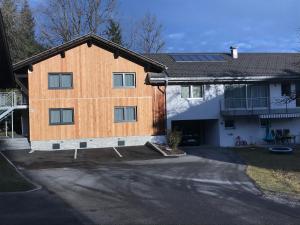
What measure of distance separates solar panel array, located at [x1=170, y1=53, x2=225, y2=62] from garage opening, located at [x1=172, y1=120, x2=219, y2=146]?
4749 mm

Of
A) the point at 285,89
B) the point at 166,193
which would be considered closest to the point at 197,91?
the point at 285,89

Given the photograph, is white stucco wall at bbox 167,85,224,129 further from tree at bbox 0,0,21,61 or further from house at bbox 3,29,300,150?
tree at bbox 0,0,21,61

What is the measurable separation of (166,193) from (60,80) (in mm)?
17261

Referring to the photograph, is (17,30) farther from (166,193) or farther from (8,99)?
(166,193)

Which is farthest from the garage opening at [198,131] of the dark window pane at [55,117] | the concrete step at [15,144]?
the concrete step at [15,144]

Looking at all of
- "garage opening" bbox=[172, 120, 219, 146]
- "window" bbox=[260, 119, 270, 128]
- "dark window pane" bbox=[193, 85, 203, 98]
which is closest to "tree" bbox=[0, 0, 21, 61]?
"garage opening" bbox=[172, 120, 219, 146]

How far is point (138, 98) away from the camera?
31.4m

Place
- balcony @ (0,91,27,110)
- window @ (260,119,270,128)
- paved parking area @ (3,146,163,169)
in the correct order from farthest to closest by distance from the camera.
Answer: window @ (260,119,270,128) < balcony @ (0,91,27,110) < paved parking area @ (3,146,163,169)

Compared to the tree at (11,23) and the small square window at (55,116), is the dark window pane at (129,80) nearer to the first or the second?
the small square window at (55,116)

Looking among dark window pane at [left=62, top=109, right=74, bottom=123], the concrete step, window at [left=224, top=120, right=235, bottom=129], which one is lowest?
the concrete step

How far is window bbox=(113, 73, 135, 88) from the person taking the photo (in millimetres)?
31234

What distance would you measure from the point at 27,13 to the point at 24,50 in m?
4.64

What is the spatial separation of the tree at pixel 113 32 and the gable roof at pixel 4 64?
3115 centimetres

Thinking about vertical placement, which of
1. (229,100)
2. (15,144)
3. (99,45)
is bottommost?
(15,144)
